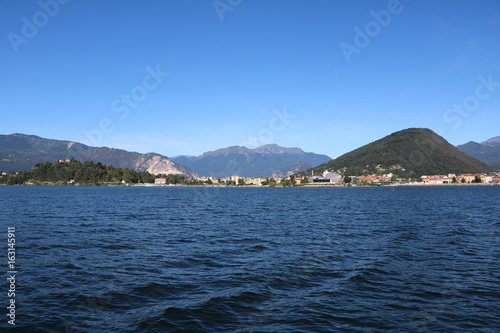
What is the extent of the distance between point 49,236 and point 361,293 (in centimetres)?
3151

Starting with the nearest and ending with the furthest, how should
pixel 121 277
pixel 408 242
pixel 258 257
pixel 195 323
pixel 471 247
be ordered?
pixel 195 323
pixel 121 277
pixel 258 257
pixel 471 247
pixel 408 242

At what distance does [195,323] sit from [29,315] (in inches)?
285

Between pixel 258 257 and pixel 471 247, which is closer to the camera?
pixel 258 257

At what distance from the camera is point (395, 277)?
2064cm

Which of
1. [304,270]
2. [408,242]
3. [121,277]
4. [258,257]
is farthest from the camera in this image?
[408,242]

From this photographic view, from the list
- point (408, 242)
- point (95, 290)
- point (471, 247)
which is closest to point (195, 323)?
point (95, 290)

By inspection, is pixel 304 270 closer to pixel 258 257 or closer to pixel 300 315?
pixel 258 257

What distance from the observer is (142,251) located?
27.5 metres

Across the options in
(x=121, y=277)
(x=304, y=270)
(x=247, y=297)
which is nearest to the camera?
(x=247, y=297)

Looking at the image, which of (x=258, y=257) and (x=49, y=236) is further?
(x=49, y=236)

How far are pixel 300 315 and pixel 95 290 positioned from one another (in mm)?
10768

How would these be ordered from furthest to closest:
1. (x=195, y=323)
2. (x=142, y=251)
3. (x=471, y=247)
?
(x=471, y=247) < (x=142, y=251) < (x=195, y=323)

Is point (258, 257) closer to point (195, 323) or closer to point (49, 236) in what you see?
point (195, 323)

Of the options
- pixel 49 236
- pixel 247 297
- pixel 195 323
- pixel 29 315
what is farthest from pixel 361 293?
pixel 49 236
